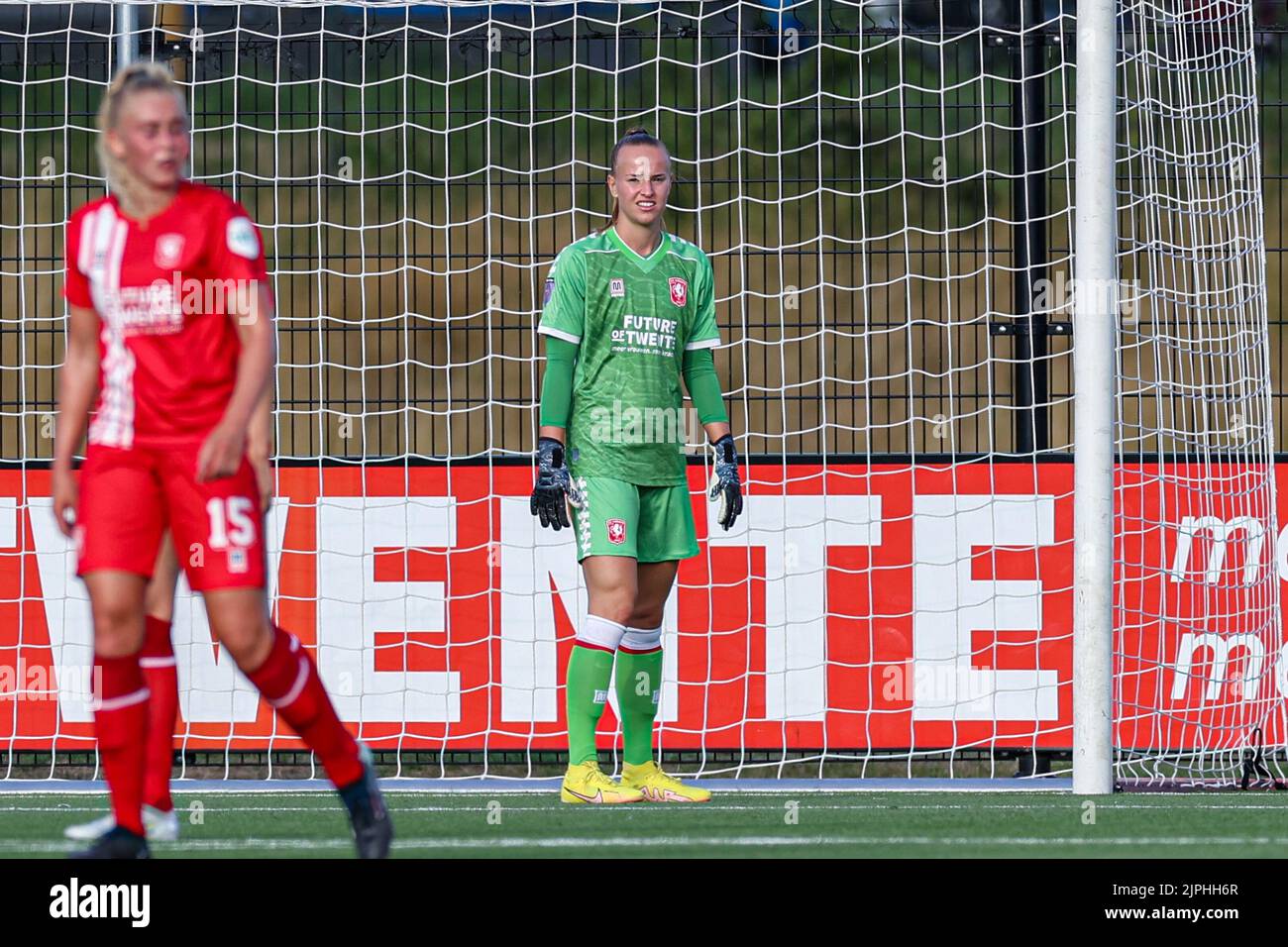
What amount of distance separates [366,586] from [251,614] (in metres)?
3.86

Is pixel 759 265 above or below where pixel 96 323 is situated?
above

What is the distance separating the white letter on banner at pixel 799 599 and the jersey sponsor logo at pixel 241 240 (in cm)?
387

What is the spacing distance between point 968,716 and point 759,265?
5.54 meters

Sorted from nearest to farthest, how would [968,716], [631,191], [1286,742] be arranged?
[631,191] < [1286,742] < [968,716]

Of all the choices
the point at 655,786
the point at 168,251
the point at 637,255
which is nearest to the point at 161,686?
the point at 168,251

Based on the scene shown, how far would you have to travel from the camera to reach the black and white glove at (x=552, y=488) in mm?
6809

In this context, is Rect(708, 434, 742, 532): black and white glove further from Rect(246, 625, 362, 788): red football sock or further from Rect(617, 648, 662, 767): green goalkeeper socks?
Rect(246, 625, 362, 788): red football sock

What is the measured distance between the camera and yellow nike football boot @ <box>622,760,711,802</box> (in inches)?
270

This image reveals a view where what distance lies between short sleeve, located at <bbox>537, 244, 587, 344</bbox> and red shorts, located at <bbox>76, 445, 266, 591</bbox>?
7.57 feet

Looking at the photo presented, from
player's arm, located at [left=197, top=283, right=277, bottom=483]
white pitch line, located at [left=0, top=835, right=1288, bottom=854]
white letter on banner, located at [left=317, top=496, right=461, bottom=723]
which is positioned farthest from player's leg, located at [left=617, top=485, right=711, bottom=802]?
player's arm, located at [left=197, top=283, right=277, bottom=483]

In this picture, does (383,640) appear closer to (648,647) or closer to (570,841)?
(648,647)

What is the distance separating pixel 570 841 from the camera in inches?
215

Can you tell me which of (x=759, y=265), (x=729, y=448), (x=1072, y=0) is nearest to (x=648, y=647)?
A: (x=729, y=448)

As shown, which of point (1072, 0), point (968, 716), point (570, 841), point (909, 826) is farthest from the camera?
point (1072, 0)
